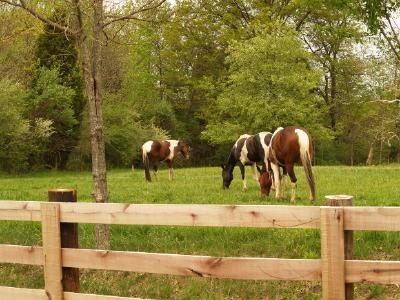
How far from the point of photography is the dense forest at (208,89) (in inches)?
1154

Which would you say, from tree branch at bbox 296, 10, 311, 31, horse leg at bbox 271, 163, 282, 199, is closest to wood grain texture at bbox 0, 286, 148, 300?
horse leg at bbox 271, 163, 282, 199

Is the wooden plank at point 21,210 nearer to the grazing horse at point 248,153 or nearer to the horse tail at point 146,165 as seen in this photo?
the grazing horse at point 248,153

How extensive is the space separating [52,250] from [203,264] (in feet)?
4.89

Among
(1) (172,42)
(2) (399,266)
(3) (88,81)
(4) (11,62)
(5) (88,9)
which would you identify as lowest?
(2) (399,266)

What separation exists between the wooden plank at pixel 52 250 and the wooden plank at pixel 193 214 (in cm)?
9

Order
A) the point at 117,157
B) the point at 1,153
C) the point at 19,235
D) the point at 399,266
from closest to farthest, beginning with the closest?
the point at 399,266, the point at 19,235, the point at 1,153, the point at 117,157

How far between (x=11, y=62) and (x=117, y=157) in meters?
8.79

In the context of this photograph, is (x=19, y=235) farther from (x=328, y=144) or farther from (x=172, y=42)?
(x=328, y=144)

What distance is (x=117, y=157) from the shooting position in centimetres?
3488

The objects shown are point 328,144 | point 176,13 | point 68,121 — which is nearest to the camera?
point 176,13

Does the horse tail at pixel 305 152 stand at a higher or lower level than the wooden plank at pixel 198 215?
higher

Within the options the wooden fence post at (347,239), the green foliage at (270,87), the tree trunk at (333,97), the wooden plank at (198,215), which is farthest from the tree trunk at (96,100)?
the tree trunk at (333,97)

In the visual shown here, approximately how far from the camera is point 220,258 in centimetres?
423

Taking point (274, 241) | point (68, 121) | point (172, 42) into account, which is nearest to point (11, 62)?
point (68, 121)
